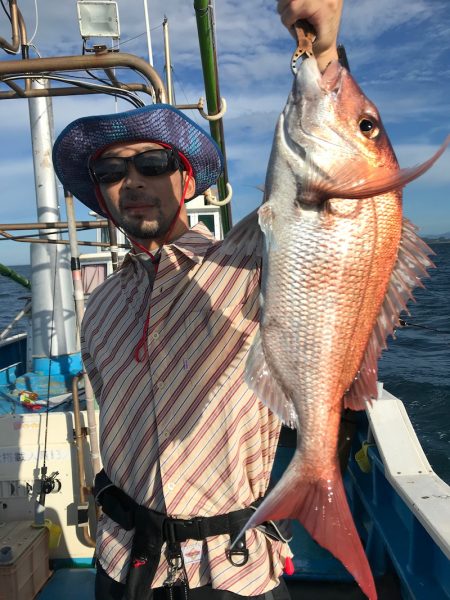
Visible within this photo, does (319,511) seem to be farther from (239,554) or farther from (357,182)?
(357,182)

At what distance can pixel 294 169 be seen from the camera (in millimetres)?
1325

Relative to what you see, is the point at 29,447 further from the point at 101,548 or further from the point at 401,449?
the point at 401,449

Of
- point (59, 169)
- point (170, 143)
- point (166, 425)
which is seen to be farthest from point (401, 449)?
point (59, 169)

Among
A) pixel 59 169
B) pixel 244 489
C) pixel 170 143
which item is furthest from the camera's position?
pixel 59 169

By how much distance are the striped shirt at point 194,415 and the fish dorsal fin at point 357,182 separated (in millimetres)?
645

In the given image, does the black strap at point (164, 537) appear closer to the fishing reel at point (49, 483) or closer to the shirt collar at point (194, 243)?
the shirt collar at point (194, 243)

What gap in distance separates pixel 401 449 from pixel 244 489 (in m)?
1.83

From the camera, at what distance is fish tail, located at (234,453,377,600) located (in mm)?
1367

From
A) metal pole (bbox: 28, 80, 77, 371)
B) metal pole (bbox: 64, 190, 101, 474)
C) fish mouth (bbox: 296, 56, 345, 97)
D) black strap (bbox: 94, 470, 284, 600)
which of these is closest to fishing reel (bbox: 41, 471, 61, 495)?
metal pole (bbox: 64, 190, 101, 474)

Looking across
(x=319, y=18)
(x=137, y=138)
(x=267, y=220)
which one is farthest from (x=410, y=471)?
(x=319, y=18)

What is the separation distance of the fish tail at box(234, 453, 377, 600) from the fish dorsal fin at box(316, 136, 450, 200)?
0.77 metres

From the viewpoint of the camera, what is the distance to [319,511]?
142 centimetres

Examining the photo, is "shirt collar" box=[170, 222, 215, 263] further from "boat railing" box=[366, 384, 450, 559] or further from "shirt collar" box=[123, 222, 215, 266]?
"boat railing" box=[366, 384, 450, 559]

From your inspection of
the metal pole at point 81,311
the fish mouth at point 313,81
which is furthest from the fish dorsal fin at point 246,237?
Result: the metal pole at point 81,311
